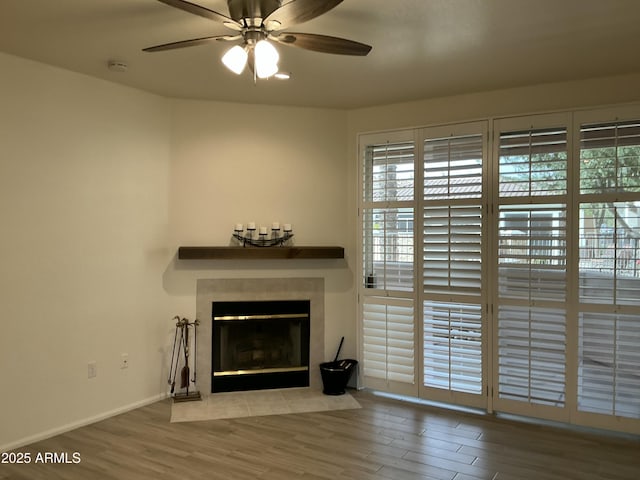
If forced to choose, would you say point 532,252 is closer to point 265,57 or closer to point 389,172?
point 389,172

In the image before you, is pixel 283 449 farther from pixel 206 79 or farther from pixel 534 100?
pixel 534 100

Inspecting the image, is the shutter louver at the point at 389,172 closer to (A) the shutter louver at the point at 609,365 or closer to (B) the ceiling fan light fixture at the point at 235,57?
(A) the shutter louver at the point at 609,365

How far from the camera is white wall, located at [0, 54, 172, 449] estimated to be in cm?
336

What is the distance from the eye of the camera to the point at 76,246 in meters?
3.71

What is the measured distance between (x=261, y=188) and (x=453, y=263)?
178 cm

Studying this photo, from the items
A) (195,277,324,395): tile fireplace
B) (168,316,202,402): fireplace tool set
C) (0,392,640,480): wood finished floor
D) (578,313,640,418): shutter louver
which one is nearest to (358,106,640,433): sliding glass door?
(578,313,640,418): shutter louver

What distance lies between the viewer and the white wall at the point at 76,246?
336cm

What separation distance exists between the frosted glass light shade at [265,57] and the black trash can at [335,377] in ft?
9.22

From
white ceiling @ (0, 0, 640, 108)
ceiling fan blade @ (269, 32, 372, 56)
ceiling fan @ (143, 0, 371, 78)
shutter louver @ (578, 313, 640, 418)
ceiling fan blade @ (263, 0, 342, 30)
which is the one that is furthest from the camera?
shutter louver @ (578, 313, 640, 418)

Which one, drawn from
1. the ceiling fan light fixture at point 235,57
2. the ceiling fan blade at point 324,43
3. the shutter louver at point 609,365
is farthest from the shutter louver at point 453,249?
the ceiling fan light fixture at point 235,57

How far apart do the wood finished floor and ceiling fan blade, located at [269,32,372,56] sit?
2.36 m

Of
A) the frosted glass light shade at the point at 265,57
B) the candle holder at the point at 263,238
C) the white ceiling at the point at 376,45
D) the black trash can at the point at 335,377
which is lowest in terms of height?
the black trash can at the point at 335,377

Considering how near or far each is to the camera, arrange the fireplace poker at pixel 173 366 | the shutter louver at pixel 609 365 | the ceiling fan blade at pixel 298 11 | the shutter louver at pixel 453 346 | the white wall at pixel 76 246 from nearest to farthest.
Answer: the ceiling fan blade at pixel 298 11
the white wall at pixel 76 246
the shutter louver at pixel 609 365
the shutter louver at pixel 453 346
the fireplace poker at pixel 173 366

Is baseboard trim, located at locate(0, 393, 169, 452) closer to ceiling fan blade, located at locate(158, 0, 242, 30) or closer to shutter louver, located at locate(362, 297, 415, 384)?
shutter louver, located at locate(362, 297, 415, 384)
